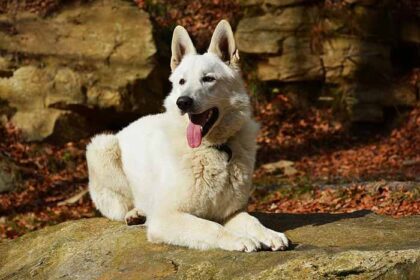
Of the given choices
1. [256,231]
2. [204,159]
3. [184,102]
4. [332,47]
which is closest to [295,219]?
[256,231]

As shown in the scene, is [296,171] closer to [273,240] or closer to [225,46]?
[225,46]

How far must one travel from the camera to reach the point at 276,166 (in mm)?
12109

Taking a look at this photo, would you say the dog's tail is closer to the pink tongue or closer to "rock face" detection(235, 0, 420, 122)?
the pink tongue

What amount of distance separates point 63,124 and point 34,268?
732 centimetres

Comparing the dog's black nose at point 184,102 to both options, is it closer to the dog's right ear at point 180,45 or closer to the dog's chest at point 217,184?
the dog's chest at point 217,184

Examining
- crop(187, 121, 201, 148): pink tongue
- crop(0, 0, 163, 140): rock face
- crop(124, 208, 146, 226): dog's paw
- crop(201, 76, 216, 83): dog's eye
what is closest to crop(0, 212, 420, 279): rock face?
crop(124, 208, 146, 226): dog's paw

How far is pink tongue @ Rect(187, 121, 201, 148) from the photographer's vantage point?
17.5ft

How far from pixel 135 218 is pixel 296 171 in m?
6.10

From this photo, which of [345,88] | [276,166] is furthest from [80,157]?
[345,88]

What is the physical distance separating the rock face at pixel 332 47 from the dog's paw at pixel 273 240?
406 inches

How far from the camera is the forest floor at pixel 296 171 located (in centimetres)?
941

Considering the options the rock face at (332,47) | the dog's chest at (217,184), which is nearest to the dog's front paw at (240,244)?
the dog's chest at (217,184)

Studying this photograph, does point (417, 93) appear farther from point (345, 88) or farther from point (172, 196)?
point (172, 196)

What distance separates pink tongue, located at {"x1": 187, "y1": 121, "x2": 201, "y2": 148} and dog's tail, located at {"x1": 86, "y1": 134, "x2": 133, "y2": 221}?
1477mm
